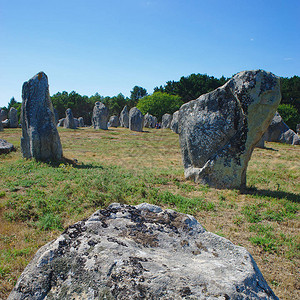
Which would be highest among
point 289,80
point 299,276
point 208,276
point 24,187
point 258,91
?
point 289,80

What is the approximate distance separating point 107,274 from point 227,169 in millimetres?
6715

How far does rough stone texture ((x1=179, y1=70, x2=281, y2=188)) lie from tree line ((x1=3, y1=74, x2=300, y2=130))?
33471mm

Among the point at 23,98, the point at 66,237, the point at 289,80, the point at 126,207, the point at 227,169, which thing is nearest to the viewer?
the point at 66,237

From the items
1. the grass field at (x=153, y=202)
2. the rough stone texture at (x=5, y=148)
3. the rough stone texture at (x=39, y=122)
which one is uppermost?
the rough stone texture at (x=39, y=122)

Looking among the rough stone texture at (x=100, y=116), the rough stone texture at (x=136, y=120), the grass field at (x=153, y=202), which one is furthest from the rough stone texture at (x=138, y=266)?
the rough stone texture at (x=136, y=120)

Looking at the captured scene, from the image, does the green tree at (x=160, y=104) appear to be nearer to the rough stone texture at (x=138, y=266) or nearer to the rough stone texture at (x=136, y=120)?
the rough stone texture at (x=136, y=120)

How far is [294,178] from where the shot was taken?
377 inches

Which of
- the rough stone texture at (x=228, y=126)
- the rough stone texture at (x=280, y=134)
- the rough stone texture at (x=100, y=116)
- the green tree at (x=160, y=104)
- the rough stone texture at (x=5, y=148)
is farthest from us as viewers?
the green tree at (x=160, y=104)

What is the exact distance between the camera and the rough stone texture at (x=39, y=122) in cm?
1048

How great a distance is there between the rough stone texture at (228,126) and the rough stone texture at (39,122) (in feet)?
18.2

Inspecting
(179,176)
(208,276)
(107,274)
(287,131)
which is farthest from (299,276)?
(287,131)

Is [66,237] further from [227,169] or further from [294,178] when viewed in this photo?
[294,178]

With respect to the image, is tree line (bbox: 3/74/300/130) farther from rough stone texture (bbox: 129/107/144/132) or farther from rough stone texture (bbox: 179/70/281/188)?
rough stone texture (bbox: 179/70/281/188)

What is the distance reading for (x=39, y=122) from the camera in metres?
10.6
